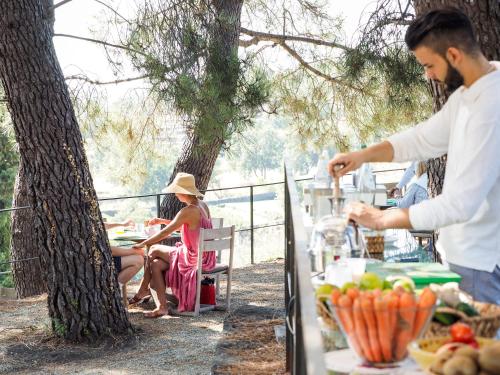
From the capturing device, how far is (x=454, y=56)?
2.52 m

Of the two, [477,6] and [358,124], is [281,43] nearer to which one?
[358,124]

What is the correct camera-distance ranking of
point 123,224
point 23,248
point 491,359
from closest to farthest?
1. point 491,359
2. point 123,224
3. point 23,248

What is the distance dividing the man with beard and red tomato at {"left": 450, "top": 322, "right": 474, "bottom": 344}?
58 centimetres

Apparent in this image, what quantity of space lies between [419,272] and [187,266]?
5137mm

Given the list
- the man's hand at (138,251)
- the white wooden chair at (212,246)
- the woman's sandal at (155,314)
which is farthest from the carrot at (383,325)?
the man's hand at (138,251)

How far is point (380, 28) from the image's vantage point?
753cm

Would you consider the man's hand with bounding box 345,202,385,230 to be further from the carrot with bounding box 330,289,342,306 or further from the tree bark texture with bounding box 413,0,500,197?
the tree bark texture with bounding box 413,0,500,197

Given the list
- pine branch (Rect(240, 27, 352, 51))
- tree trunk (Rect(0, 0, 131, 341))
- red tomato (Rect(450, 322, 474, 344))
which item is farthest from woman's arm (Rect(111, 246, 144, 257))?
red tomato (Rect(450, 322, 474, 344))

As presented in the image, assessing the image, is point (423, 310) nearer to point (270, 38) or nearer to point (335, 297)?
point (335, 297)

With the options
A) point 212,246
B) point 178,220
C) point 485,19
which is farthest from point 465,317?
point 178,220

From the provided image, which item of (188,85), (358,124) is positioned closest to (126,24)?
(188,85)

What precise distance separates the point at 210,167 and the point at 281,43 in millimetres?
1693

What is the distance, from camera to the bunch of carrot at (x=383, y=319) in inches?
71.0

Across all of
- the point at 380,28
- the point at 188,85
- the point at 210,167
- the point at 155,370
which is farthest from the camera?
the point at 210,167
